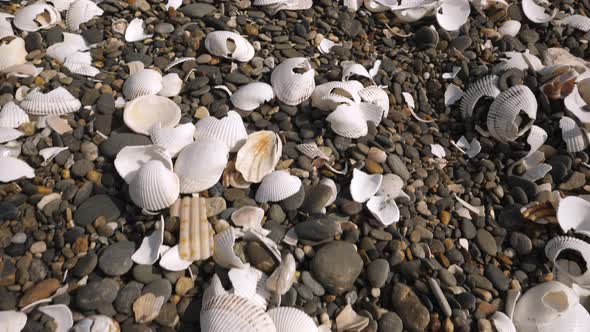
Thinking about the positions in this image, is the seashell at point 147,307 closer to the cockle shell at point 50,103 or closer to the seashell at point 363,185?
the seashell at point 363,185

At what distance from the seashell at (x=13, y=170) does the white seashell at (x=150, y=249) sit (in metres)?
0.73

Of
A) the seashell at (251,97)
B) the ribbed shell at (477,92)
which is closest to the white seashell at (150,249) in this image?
the seashell at (251,97)

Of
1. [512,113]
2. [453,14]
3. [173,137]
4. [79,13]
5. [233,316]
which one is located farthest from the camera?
[453,14]

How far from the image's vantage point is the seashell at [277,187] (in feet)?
7.91

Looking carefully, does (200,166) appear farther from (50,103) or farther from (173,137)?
(50,103)

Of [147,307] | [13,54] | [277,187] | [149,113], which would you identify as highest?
[13,54]

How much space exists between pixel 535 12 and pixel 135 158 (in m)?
3.24

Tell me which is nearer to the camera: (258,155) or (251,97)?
(258,155)

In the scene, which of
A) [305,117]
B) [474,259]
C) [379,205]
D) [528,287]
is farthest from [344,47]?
[528,287]

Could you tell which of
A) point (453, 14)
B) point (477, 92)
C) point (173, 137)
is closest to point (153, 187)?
point (173, 137)

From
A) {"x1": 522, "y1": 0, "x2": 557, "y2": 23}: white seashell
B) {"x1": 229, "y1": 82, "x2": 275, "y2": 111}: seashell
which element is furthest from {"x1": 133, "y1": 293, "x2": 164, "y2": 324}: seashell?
{"x1": 522, "y1": 0, "x2": 557, "y2": 23}: white seashell

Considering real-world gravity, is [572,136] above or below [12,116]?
below

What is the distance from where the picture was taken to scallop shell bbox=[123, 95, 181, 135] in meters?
2.62

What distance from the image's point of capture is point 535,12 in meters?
3.80
